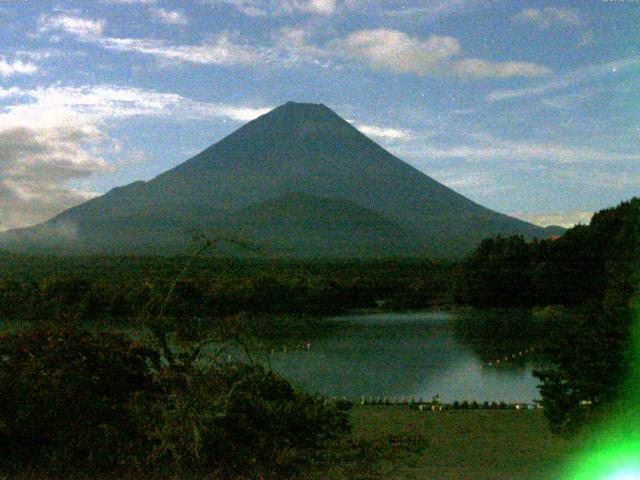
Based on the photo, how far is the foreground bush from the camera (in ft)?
14.4

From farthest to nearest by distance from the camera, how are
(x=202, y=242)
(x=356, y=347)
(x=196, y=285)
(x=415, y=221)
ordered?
(x=415, y=221), (x=356, y=347), (x=196, y=285), (x=202, y=242)

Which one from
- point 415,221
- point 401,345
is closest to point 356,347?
point 401,345

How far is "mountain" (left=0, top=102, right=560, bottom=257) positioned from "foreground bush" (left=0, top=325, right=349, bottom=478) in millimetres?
17969

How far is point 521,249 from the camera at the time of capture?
20.7m

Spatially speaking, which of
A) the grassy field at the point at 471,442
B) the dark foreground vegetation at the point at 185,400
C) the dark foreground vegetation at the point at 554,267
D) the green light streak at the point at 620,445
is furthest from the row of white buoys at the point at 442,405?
the dark foreground vegetation at the point at 554,267

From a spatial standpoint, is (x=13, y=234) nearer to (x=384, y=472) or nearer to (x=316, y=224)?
(x=316, y=224)

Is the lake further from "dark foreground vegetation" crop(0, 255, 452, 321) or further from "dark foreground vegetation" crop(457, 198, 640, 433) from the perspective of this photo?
"dark foreground vegetation" crop(0, 255, 452, 321)

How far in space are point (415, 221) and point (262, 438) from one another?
47.3 metres

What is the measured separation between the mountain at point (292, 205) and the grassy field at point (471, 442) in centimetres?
1727

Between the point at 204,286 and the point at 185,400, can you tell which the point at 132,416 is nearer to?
the point at 185,400

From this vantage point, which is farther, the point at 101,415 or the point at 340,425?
the point at 340,425

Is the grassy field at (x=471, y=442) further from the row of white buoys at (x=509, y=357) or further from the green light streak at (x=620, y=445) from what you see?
the row of white buoys at (x=509, y=357)

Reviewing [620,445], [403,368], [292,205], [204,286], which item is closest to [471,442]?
[620,445]

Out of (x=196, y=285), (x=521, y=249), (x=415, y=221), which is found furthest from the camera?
(x=415, y=221)
